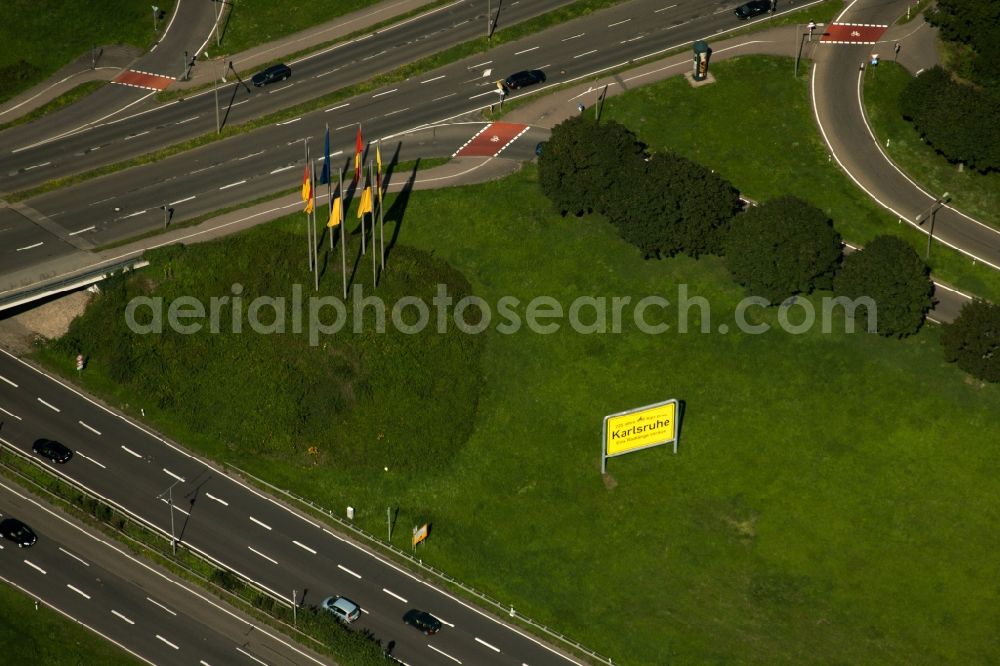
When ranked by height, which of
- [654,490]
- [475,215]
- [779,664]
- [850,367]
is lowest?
[779,664]

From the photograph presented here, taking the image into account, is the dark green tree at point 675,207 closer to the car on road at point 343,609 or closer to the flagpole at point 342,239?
the flagpole at point 342,239

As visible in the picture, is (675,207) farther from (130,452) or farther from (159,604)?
(159,604)

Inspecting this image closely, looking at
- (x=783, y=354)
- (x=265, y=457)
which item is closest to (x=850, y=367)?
(x=783, y=354)

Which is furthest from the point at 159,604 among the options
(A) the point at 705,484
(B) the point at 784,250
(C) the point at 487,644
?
(B) the point at 784,250

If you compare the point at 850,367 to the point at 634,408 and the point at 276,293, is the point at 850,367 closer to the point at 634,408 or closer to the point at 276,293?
the point at 634,408

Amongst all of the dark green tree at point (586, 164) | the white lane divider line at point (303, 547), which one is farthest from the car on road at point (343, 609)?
the dark green tree at point (586, 164)

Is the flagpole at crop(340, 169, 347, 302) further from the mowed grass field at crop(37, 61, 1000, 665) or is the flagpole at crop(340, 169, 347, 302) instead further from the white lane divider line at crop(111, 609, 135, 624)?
the white lane divider line at crop(111, 609, 135, 624)
